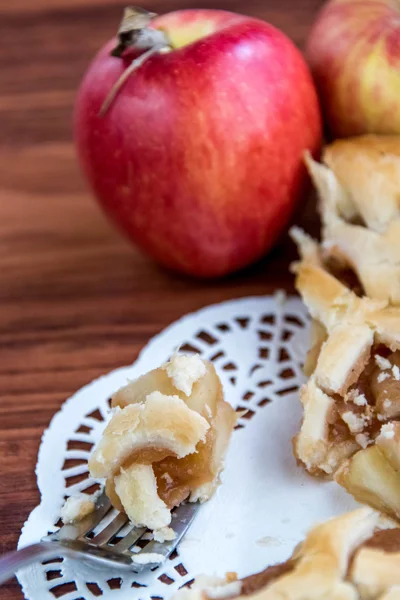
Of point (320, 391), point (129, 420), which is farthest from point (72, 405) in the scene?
point (320, 391)

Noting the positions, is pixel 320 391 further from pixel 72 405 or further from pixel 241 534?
pixel 72 405

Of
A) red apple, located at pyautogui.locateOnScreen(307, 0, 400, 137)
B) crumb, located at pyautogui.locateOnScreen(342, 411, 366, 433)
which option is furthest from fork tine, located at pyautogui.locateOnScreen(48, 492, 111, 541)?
red apple, located at pyautogui.locateOnScreen(307, 0, 400, 137)

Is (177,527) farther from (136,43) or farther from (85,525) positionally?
(136,43)

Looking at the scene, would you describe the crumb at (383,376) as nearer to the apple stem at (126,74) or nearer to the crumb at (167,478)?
the crumb at (167,478)

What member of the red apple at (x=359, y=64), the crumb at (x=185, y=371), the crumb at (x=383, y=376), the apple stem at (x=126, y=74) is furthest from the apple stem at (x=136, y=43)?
the crumb at (x=383, y=376)

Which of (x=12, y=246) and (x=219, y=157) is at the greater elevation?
(x=219, y=157)
